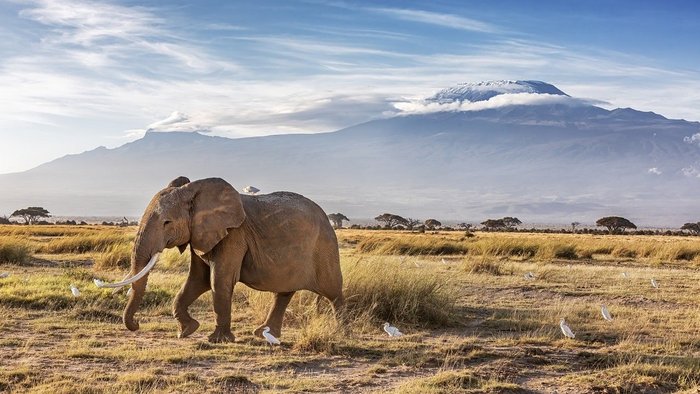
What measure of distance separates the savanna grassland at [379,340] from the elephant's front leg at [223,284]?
201 millimetres

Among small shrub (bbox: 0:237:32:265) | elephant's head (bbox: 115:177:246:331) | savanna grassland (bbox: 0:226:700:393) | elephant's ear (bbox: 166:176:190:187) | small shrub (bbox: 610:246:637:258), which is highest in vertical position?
elephant's ear (bbox: 166:176:190:187)

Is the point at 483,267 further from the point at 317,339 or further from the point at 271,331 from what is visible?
the point at 317,339

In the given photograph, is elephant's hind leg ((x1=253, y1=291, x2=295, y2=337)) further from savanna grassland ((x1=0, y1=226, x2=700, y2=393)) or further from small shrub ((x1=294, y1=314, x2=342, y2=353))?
small shrub ((x1=294, y1=314, x2=342, y2=353))

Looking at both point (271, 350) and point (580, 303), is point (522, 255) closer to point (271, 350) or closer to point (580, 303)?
point (580, 303)

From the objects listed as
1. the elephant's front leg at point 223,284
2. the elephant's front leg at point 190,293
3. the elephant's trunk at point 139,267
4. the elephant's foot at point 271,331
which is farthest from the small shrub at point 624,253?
the elephant's trunk at point 139,267

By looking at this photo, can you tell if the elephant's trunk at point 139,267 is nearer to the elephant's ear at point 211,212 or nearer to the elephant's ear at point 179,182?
the elephant's ear at point 211,212

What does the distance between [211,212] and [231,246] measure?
0.58 m

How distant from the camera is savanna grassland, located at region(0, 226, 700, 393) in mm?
9250

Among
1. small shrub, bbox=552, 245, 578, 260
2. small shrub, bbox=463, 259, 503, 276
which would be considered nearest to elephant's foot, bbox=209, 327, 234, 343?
small shrub, bbox=463, 259, 503, 276

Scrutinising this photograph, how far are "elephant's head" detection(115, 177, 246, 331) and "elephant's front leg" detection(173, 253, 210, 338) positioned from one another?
453 millimetres

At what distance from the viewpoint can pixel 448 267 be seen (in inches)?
933

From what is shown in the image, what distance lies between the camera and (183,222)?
35.5 ft

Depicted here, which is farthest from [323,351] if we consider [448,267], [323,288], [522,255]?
[522,255]

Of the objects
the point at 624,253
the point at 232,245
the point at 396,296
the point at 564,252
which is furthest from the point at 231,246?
the point at 624,253
